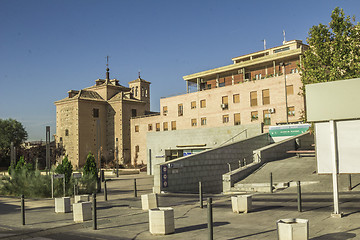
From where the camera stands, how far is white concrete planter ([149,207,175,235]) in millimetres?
8516

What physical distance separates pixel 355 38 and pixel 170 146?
21.7 metres

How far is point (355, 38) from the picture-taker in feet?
72.6

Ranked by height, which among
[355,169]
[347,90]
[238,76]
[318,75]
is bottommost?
[355,169]

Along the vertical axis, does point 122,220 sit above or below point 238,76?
below

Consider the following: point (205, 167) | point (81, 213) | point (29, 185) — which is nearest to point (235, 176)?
point (205, 167)

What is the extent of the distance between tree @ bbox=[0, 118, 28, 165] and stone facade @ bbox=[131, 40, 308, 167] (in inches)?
1101

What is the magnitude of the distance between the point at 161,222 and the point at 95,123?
55290 mm

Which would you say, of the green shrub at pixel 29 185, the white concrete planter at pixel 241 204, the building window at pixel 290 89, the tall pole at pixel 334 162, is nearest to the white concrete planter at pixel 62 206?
the green shrub at pixel 29 185

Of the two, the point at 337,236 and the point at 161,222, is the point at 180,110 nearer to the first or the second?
the point at 161,222

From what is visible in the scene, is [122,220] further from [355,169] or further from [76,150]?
[76,150]

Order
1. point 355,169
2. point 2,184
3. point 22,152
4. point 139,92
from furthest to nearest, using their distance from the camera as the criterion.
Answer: point 139,92
point 22,152
point 2,184
point 355,169

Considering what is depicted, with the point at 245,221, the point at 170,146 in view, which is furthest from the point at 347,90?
the point at 170,146

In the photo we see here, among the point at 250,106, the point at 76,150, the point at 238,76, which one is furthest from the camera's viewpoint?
the point at 76,150

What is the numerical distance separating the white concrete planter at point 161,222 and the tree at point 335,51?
1645cm
